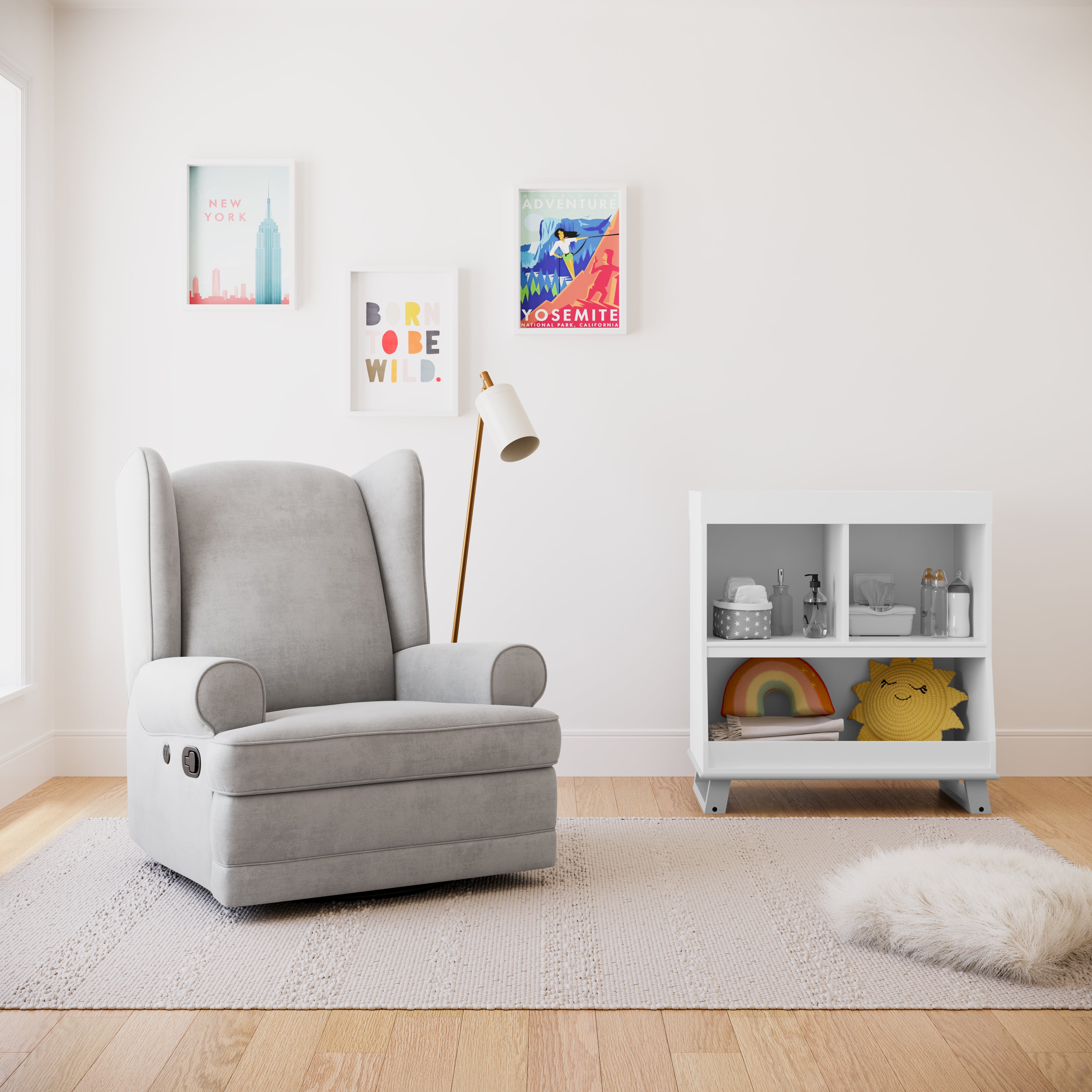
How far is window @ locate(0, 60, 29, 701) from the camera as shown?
3.04 m

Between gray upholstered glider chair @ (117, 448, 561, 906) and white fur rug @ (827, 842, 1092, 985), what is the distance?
27.4 inches

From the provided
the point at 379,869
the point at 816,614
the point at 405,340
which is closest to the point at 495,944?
the point at 379,869

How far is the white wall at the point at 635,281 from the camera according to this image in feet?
10.6

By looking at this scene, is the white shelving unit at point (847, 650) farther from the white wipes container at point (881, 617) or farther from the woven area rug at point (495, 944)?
the woven area rug at point (495, 944)

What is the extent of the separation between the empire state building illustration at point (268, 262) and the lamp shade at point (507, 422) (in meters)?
1.09

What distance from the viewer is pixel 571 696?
3277 mm

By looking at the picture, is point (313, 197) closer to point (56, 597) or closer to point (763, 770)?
point (56, 597)

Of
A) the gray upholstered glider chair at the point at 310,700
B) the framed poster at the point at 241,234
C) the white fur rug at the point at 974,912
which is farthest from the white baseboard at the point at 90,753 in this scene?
the white fur rug at the point at 974,912

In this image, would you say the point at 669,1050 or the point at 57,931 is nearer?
the point at 669,1050

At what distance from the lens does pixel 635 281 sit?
10.6 ft

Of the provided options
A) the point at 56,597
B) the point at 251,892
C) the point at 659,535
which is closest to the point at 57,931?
the point at 251,892

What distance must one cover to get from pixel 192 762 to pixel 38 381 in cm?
179

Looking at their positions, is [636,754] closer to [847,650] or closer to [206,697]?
[847,650]

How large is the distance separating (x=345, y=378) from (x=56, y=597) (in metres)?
1.25
